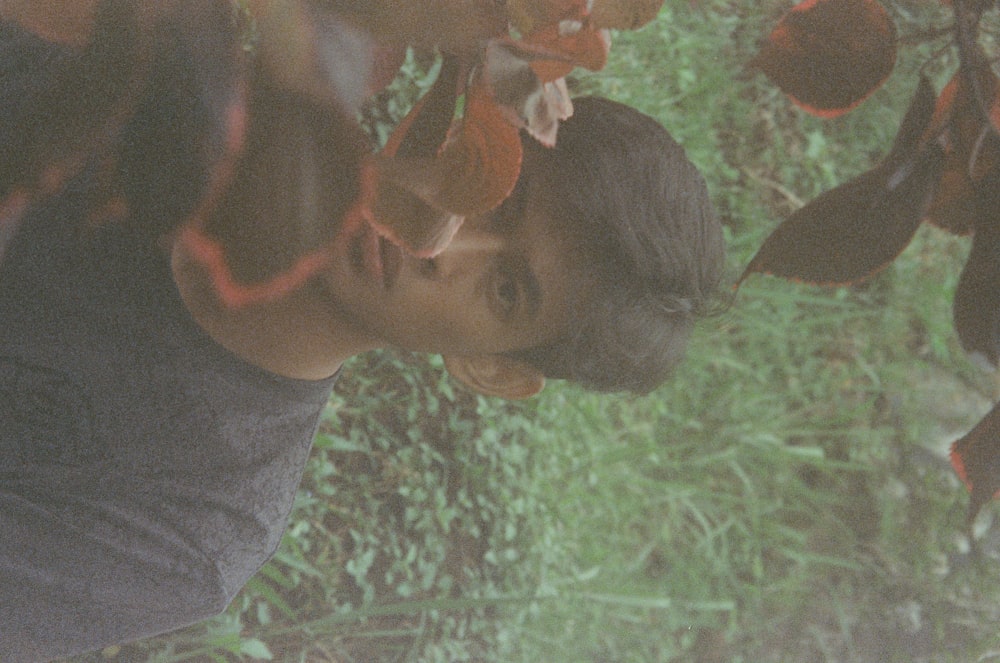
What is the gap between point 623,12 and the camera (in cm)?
24

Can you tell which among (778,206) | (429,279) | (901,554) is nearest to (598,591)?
(901,554)

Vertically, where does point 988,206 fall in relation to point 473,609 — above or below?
above

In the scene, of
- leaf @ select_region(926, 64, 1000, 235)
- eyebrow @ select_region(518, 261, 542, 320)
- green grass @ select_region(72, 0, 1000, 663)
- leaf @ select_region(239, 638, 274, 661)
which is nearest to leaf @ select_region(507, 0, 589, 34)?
leaf @ select_region(926, 64, 1000, 235)

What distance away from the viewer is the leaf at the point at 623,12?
0.79ft

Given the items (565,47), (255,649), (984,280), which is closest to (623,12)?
(565,47)

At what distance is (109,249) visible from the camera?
0.29m

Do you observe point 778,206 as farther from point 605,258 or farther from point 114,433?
point 114,433

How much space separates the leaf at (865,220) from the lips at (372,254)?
0.37ft

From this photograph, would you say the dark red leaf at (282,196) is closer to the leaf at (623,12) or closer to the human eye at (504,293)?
the leaf at (623,12)

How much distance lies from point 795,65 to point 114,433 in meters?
0.40

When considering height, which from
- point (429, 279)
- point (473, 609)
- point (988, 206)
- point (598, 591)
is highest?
point (988, 206)

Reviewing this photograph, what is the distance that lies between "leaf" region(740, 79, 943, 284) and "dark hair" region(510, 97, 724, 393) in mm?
91

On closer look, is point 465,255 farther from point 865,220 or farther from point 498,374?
point 498,374

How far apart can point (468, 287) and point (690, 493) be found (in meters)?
1.13
